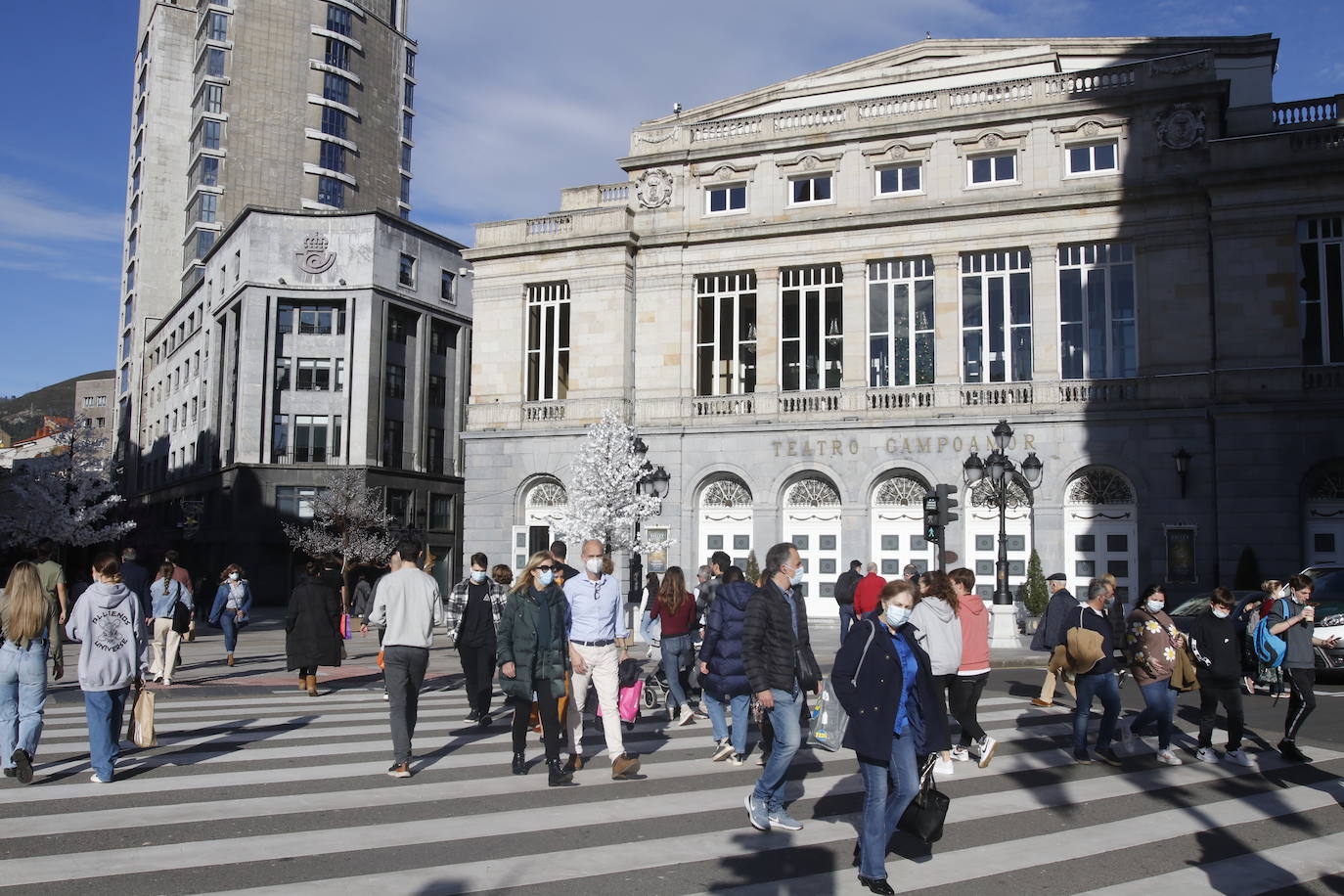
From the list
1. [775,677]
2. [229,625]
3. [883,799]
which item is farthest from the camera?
[229,625]

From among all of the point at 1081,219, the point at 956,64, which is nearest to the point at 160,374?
the point at 956,64

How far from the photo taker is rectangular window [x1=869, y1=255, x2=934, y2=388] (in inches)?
1313

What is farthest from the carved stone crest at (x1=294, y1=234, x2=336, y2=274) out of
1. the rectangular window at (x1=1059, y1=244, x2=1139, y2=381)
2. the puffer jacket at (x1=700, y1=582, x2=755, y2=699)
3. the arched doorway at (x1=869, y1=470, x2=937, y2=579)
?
the puffer jacket at (x1=700, y1=582, x2=755, y2=699)

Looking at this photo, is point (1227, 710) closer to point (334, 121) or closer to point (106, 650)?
point (106, 650)

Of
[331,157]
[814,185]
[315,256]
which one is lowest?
[814,185]

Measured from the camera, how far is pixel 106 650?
32.2 feet

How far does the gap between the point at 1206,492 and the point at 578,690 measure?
949 inches

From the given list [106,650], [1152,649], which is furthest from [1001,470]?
[106,650]

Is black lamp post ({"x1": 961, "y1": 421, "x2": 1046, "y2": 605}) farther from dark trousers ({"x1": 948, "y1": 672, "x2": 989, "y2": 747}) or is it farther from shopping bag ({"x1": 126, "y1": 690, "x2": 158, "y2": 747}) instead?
shopping bag ({"x1": 126, "y1": 690, "x2": 158, "y2": 747})

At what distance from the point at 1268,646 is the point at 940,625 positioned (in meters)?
3.79

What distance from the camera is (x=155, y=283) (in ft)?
265

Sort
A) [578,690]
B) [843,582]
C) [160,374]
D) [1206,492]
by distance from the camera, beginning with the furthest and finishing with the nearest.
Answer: [160,374] < [1206,492] < [843,582] < [578,690]

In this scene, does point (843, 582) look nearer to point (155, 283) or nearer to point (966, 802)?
point (966, 802)

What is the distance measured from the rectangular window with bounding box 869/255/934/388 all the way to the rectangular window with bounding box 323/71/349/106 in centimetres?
4901
